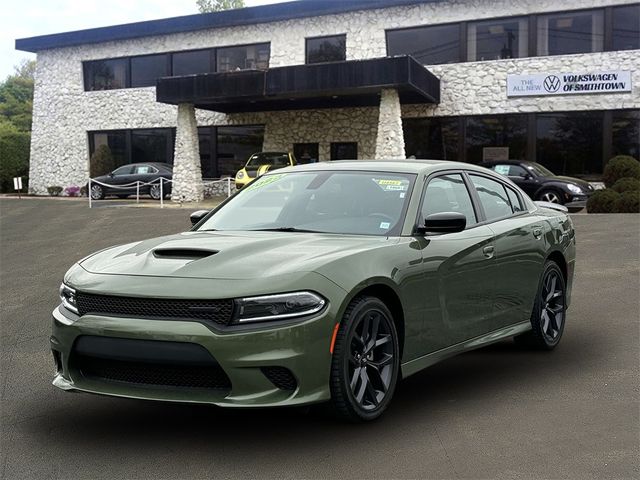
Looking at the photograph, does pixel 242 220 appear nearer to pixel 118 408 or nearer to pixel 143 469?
pixel 118 408

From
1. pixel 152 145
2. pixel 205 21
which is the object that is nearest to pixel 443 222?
pixel 205 21

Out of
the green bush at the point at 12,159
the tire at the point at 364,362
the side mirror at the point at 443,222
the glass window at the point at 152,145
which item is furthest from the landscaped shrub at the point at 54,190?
the tire at the point at 364,362

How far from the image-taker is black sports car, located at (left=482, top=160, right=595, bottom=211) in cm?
2231

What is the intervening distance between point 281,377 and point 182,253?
1052mm

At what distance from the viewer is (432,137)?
30.0m

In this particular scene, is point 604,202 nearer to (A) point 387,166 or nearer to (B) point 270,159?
(B) point 270,159

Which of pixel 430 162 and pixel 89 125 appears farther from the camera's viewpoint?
pixel 89 125

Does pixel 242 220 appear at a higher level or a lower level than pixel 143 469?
higher

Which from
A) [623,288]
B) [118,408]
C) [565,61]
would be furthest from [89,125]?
[118,408]

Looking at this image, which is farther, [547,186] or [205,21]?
[205,21]

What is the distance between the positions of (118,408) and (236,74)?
22.6 metres


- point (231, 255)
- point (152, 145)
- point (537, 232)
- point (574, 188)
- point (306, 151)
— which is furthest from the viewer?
point (152, 145)

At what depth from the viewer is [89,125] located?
123 feet

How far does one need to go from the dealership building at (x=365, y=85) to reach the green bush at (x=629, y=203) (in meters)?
7.88
